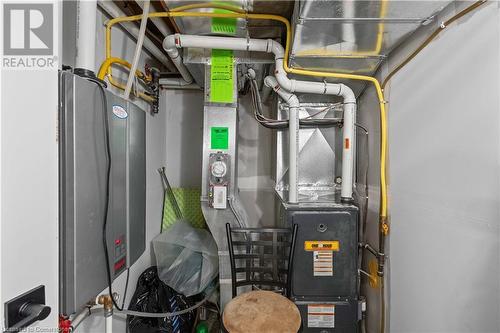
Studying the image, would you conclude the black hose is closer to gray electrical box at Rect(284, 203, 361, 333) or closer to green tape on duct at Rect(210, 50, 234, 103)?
green tape on duct at Rect(210, 50, 234, 103)

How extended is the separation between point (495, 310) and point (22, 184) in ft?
4.87

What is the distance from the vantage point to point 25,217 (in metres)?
0.64

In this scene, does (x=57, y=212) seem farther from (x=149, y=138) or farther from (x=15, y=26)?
(x=149, y=138)

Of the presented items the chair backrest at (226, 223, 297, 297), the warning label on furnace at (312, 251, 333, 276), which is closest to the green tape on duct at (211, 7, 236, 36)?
the chair backrest at (226, 223, 297, 297)

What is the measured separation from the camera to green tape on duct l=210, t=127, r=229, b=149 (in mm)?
1622

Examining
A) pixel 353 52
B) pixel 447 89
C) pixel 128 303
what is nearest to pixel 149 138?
pixel 128 303

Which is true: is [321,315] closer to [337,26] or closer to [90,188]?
[90,188]

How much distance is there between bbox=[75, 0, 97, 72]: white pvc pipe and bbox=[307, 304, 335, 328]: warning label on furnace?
67.3 inches

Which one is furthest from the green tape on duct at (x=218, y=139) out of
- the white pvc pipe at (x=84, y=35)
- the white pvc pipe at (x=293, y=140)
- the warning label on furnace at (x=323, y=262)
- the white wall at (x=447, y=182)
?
the white wall at (x=447, y=182)

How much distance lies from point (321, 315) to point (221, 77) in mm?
1644

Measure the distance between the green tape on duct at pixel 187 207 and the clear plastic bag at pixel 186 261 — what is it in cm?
29

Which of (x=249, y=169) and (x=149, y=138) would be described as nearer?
(x=149, y=138)

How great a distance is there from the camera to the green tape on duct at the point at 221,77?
1.57m

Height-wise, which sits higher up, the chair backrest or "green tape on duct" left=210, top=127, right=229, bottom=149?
"green tape on duct" left=210, top=127, right=229, bottom=149
